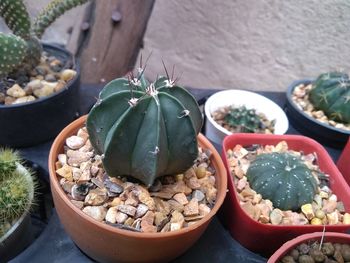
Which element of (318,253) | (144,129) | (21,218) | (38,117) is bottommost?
(21,218)

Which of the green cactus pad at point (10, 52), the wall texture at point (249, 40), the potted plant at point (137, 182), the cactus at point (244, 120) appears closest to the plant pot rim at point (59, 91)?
the green cactus pad at point (10, 52)

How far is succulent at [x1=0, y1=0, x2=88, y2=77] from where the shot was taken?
3.23ft

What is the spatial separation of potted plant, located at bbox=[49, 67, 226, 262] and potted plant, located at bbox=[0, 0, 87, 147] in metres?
0.22

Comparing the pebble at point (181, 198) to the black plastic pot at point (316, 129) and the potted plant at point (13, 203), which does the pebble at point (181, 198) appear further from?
the black plastic pot at point (316, 129)

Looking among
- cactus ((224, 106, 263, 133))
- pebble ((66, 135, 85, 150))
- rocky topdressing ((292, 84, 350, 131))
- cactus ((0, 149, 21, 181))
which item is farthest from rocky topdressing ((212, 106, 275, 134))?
cactus ((0, 149, 21, 181))

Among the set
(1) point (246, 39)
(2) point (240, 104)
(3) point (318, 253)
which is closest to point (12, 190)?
(3) point (318, 253)

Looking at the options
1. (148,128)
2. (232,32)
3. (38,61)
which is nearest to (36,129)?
(38,61)

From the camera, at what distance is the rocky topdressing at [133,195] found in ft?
2.42

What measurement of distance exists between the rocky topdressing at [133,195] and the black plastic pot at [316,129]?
0.48 metres

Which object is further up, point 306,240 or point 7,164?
point 306,240

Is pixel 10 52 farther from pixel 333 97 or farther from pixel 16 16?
pixel 333 97

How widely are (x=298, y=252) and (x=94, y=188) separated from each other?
1.33ft

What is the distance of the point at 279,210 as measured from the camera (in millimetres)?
871

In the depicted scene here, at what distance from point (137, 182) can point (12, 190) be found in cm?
27
